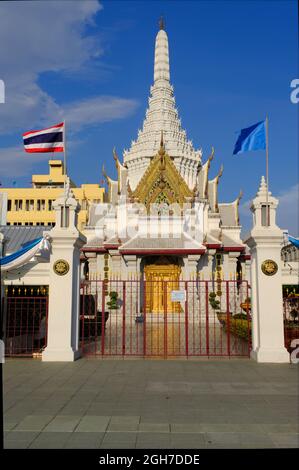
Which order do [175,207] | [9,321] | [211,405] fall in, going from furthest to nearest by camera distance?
[175,207] → [9,321] → [211,405]

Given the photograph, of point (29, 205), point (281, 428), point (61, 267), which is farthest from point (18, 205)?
point (281, 428)

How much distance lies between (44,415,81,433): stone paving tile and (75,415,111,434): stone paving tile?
0.31 ft

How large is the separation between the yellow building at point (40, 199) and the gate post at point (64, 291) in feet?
154

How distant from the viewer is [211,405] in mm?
7520

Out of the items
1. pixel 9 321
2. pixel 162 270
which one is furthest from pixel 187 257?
pixel 9 321

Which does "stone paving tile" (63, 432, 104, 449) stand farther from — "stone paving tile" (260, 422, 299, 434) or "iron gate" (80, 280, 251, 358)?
"iron gate" (80, 280, 251, 358)

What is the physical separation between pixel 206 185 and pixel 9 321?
25.2 metres

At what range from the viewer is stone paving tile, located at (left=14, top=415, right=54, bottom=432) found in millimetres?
6164

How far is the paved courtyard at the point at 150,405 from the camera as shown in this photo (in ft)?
18.8

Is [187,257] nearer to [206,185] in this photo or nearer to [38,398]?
[206,185]

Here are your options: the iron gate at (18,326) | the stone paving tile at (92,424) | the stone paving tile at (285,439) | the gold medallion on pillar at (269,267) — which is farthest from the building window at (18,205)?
the stone paving tile at (285,439)

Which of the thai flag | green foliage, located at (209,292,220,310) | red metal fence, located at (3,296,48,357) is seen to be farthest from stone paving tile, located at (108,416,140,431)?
green foliage, located at (209,292,220,310)

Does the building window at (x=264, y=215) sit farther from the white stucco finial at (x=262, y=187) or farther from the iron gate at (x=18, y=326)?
the iron gate at (x=18, y=326)

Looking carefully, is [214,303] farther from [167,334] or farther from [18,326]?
[18,326]
